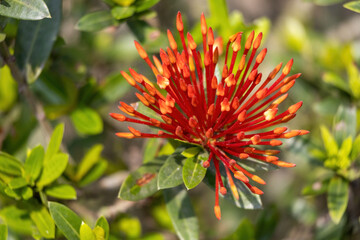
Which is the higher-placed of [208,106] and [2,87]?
[208,106]

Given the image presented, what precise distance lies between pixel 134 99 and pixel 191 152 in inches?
55.7

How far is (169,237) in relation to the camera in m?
1.78

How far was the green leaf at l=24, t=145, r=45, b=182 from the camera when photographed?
1.25m

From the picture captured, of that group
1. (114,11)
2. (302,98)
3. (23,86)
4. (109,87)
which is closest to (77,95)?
(109,87)

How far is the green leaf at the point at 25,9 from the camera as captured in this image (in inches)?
43.7

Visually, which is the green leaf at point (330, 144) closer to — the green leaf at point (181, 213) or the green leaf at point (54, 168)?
the green leaf at point (181, 213)

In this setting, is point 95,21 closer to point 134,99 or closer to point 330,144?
point 330,144

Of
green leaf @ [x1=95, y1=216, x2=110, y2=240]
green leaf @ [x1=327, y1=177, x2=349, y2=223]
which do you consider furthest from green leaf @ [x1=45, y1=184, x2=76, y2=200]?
green leaf @ [x1=327, y1=177, x2=349, y2=223]

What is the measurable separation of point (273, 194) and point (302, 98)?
0.90 meters

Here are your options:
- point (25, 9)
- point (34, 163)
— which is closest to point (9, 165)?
point (34, 163)

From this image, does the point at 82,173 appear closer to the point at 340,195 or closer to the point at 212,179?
the point at 212,179

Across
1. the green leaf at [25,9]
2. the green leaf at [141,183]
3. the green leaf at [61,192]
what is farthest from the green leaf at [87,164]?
the green leaf at [25,9]

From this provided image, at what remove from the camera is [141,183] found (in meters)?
1.24

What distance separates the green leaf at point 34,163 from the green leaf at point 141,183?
26cm
